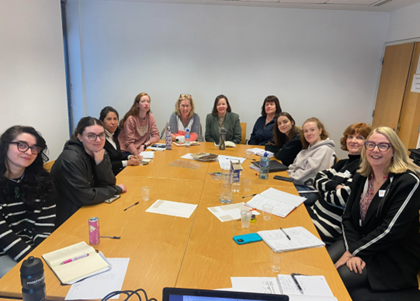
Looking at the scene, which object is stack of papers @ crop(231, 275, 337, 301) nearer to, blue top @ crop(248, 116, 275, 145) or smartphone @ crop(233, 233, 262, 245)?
smartphone @ crop(233, 233, 262, 245)

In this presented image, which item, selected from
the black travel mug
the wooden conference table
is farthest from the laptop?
the black travel mug

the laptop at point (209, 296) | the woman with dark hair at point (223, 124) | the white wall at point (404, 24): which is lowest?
the laptop at point (209, 296)

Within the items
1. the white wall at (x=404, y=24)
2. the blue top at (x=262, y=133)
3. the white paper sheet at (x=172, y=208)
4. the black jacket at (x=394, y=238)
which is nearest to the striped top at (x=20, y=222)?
the white paper sheet at (x=172, y=208)

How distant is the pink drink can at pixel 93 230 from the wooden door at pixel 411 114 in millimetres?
4425

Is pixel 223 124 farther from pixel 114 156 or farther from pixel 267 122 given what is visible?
pixel 114 156

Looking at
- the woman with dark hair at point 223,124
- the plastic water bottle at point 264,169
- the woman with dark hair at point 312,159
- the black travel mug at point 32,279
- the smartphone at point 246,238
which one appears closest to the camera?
the black travel mug at point 32,279

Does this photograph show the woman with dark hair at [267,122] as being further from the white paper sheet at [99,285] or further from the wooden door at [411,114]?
the white paper sheet at [99,285]

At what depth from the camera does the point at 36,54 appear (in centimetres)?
403

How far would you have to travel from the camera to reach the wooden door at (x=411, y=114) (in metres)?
4.04

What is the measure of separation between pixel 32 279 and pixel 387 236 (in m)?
1.83

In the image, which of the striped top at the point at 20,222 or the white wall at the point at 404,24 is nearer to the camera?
the striped top at the point at 20,222

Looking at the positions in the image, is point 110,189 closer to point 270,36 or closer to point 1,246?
point 1,246

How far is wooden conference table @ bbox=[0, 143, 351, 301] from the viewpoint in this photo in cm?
123

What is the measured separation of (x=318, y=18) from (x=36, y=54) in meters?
4.60
